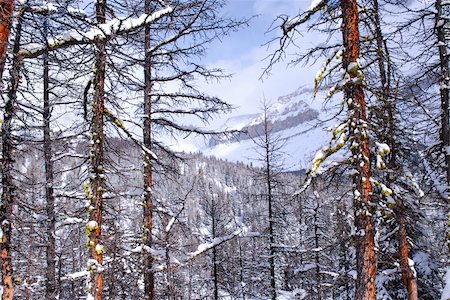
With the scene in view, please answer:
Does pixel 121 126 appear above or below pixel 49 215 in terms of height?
above

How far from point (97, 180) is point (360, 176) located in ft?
15.4

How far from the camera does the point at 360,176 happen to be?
6375mm

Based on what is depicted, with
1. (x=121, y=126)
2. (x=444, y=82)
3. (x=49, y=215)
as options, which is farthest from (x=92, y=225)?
(x=444, y=82)

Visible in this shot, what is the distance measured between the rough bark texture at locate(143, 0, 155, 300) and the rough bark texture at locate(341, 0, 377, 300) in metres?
4.52

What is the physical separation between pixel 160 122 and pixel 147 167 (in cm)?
133

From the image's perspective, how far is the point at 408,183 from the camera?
38.8 ft

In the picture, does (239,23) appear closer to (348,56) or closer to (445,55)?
(348,56)

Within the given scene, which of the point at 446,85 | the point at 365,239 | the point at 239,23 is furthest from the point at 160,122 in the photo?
the point at 446,85

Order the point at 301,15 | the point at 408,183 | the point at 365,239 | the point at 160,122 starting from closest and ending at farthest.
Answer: the point at 365,239 < the point at 301,15 < the point at 160,122 < the point at 408,183

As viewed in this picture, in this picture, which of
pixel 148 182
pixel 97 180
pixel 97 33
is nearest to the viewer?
pixel 97 33

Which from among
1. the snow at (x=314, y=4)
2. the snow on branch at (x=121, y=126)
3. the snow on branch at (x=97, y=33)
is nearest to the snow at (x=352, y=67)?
the snow at (x=314, y=4)

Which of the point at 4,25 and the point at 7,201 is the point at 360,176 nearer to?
the point at 4,25

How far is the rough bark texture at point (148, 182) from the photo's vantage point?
350 inches

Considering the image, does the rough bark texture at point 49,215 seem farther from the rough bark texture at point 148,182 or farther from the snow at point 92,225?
the snow at point 92,225
